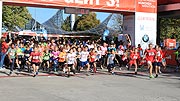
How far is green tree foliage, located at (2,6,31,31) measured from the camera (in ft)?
130

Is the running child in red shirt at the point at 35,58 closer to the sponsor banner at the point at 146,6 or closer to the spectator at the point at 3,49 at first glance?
the spectator at the point at 3,49

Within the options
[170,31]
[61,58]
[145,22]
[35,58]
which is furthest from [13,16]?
[170,31]

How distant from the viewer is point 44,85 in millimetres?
13094

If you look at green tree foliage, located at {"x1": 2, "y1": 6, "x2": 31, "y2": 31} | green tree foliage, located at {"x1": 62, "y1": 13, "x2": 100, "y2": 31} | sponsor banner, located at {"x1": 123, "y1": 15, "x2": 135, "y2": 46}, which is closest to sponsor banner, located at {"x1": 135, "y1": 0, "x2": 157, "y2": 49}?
sponsor banner, located at {"x1": 123, "y1": 15, "x2": 135, "y2": 46}

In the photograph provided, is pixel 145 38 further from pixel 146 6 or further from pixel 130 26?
pixel 146 6

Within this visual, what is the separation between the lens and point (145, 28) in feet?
79.2

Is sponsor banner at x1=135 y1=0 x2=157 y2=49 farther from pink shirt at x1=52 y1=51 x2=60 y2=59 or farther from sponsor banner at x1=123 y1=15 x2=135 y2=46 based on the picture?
pink shirt at x1=52 y1=51 x2=60 y2=59

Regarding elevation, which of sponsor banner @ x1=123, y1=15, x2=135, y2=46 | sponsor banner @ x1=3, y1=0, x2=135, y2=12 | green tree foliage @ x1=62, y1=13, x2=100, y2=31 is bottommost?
sponsor banner @ x1=123, y1=15, x2=135, y2=46

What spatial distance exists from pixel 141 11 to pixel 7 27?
2182 centimetres

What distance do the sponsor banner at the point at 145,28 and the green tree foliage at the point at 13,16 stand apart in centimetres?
1953

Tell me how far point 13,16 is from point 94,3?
68.1ft

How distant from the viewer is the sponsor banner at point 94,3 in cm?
2034

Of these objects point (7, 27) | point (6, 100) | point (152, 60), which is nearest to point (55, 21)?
point (7, 27)

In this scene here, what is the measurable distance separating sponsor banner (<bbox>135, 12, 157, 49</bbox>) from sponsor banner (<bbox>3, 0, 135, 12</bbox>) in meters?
0.90
